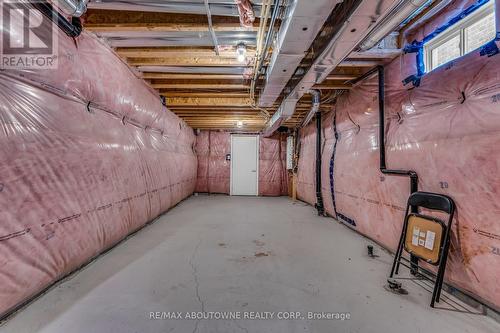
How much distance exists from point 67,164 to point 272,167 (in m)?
5.89

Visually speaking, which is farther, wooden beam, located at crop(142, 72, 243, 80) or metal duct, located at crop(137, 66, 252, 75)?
wooden beam, located at crop(142, 72, 243, 80)

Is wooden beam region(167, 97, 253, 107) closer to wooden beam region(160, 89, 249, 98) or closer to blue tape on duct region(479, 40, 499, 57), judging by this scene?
wooden beam region(160, 89, 249, 98)

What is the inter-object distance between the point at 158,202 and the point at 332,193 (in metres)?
3.03

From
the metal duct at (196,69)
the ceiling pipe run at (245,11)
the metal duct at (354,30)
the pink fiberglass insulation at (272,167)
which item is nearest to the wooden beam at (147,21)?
the ceiling pipe run at (245,11)

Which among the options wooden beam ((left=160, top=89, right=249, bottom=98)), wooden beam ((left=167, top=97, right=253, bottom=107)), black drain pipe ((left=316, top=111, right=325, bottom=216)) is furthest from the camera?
black drain pipe ((left=316, top=111, right=325, bottom=216))

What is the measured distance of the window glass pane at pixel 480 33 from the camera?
1.55 metres

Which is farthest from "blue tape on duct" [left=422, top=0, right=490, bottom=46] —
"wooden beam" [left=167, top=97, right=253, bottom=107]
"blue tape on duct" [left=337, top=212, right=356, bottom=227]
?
"wooden beam" [left=167, top=97, right=253, bottom=107]

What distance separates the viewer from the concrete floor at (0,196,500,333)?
1.39 metres

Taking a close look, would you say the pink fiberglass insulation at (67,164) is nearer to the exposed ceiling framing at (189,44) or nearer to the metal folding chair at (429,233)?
the exposed ceiling framing at (189,44)

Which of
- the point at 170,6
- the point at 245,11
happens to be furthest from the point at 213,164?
the point at 245,11

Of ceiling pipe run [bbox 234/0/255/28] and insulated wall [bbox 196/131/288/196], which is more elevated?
ceiling pipe run [bbox 234/0/255/28]

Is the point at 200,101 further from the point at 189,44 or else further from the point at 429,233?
the point at 429,233

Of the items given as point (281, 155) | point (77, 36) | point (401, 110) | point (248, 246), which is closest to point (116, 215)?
point (248, 246)

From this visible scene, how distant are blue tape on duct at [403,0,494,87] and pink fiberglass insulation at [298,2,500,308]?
0.18ft
